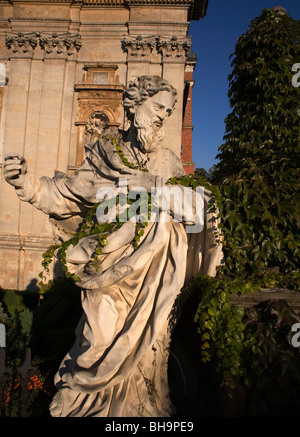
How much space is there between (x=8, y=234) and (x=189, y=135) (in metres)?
17.1

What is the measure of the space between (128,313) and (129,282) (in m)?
0.21

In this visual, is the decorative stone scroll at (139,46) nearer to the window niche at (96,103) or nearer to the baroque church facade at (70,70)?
the baroque church facade at (70,70)

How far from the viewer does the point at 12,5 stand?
11.0 metres

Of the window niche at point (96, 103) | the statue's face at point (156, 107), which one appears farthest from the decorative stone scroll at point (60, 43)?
the statue's face at point (156, 107)

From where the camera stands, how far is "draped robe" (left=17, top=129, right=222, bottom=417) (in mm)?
1974

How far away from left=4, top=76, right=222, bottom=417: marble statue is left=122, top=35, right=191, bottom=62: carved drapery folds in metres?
9.22

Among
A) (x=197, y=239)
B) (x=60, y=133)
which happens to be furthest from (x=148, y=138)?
(x=60, y=133)

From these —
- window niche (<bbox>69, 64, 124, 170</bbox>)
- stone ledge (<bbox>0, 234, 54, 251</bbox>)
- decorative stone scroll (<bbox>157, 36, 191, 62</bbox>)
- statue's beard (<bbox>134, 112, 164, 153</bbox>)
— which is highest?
decorative stone scroll (<bbox>157, 36, 191, 62</bbox>)

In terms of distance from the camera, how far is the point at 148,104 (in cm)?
220

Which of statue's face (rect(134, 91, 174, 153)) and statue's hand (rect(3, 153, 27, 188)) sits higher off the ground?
statue's face (rect(134, 91, 174, 153))

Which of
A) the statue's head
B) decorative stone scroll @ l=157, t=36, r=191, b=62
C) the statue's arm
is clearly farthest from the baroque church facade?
the statue's arm

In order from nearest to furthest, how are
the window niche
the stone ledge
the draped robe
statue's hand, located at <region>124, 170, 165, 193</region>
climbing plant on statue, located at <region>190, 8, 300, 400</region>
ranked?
climbing plant on statue, located at <region>190, 8, 300, 400</region>, the draped robe, statue's hand, located at <region>124, 170, 165, 193</region>, the stone ledge, the window niche

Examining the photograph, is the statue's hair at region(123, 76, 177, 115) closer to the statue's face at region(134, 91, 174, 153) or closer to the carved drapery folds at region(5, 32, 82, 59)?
the statue's face at region(134, 91, 174, 153)

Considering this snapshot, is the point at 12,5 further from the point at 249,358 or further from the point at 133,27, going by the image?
the point at 249,358
